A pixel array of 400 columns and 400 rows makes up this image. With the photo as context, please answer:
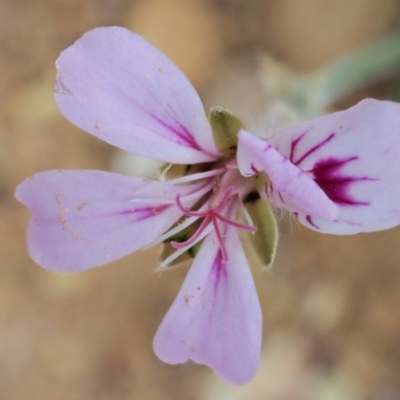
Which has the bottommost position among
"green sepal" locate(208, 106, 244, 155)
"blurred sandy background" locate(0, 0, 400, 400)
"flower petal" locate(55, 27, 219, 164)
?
"blurred sandy background" locate(0, 0, 400, 400)

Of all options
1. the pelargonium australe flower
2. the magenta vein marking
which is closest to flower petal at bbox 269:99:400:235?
the pelargonium australe flower

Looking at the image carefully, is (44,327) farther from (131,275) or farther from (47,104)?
(47,104)

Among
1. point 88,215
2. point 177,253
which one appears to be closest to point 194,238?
point 177,253

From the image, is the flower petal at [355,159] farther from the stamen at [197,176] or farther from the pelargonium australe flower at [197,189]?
the stamen at [197,176]

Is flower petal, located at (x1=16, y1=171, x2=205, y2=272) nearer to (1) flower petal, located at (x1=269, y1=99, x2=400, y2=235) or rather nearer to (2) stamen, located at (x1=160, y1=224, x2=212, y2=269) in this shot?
(2) stamen, located at (x1=160, y1=224, x2=212, y2=269)

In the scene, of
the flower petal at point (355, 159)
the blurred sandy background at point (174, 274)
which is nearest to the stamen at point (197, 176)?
the flower petal at point (355, 159)

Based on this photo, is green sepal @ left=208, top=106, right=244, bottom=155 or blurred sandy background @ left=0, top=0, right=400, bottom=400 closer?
green sepal @ left=208, top=106, right=244, bottom=155

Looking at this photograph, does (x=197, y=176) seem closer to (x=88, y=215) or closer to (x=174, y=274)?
(x=88, y=215)
